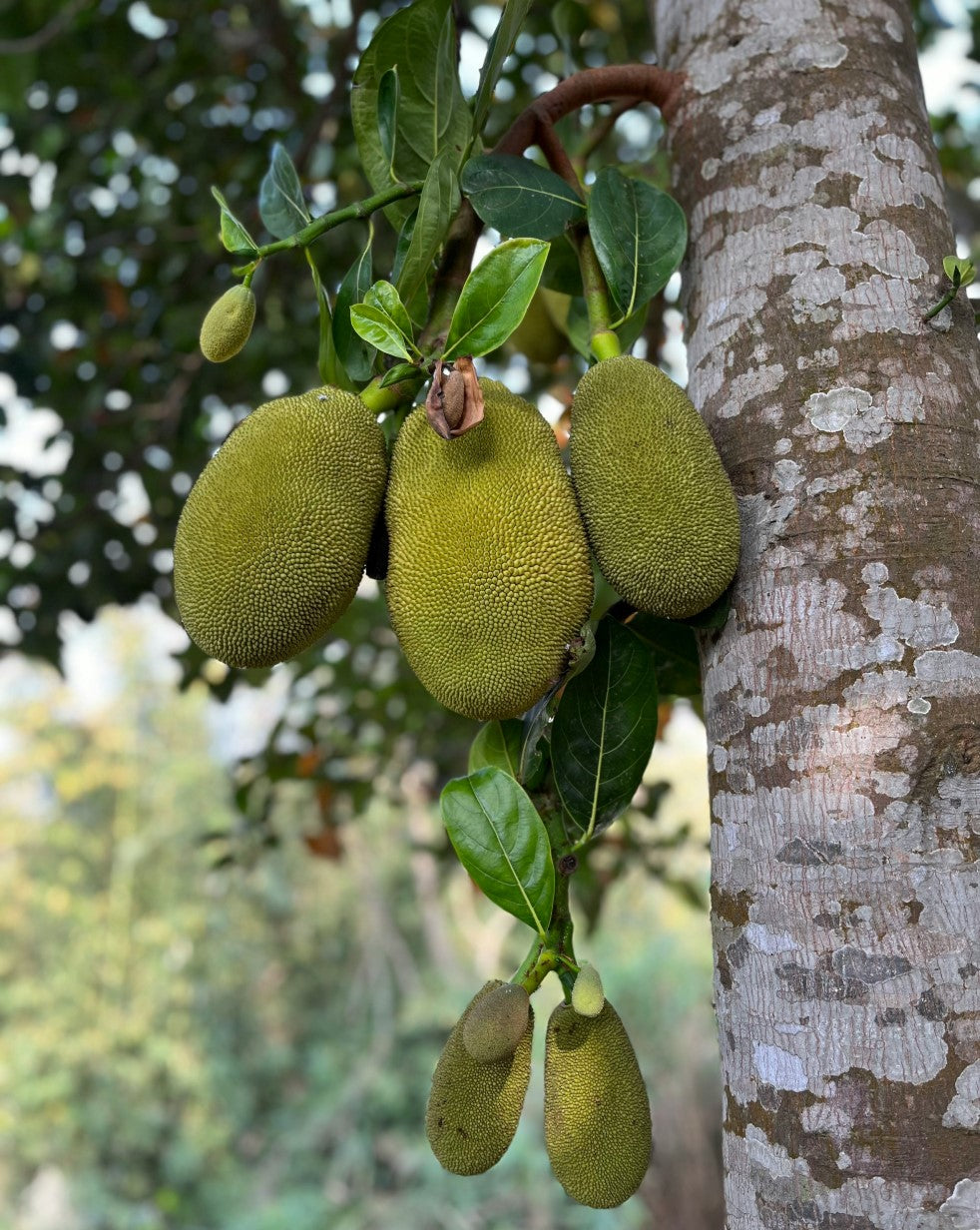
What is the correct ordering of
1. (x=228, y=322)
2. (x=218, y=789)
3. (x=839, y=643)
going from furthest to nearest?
(x=218, y=789) → (x=228, y=322) → (x=839, y=643)

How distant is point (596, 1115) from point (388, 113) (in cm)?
76

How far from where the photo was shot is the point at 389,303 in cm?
72

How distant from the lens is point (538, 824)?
0.76 metres

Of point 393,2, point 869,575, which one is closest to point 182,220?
point 393,2

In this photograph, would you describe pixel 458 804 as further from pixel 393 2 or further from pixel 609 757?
pixel 393 2

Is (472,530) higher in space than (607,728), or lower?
higher

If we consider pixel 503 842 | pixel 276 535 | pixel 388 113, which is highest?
pixel 388 113

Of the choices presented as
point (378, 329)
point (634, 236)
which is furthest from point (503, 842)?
point (634, 236)

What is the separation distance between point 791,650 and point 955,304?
11.2 inches

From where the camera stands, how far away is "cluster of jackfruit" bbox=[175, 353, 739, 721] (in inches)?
26.0

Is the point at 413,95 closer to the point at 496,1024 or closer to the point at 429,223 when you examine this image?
the point at 429,223

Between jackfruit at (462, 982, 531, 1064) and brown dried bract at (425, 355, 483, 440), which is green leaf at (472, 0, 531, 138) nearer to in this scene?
brown dried bract at (425, 355, 483, 440)

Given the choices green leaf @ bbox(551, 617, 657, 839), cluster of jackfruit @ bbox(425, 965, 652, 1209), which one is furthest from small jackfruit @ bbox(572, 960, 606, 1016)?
green leaf @ bbox(551, 617, 657, 839)

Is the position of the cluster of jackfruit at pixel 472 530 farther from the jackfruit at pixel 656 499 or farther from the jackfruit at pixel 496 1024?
the jackfruit at pixel 496 1024
